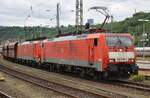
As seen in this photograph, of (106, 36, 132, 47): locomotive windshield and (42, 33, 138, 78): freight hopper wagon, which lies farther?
(106, 36, 132, 47): locomotive windshield

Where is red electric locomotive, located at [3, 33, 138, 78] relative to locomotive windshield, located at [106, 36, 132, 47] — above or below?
below

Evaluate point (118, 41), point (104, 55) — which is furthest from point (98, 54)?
point (118, 41)

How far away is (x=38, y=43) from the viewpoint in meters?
42.8

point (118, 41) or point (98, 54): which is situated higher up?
point (118, 41)

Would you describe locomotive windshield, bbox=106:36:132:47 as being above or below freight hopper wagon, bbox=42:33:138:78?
above

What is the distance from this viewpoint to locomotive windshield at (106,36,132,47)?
2447 centimetres

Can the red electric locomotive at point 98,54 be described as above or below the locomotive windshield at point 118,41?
below

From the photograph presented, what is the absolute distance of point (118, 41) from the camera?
24766 millimetres

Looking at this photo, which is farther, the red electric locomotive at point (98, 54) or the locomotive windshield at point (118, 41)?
the locomotive windshield at point (118, 41)

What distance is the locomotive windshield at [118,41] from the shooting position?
24.5 meters

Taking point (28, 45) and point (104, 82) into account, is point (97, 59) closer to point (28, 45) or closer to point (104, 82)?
point (104, 82)

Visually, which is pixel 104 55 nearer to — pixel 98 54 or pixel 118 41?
pixel 98 54

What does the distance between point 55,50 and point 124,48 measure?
413 inches

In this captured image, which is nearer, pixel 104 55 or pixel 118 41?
pixel 104 55
